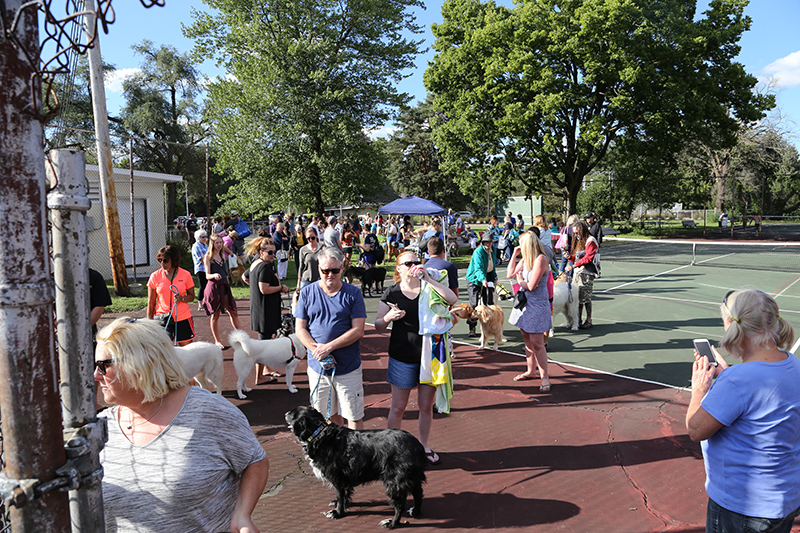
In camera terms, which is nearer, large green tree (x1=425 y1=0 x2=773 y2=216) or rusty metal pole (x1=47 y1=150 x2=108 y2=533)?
rusty metal pole (x1=47 y1=150 x2=108 y2=533)

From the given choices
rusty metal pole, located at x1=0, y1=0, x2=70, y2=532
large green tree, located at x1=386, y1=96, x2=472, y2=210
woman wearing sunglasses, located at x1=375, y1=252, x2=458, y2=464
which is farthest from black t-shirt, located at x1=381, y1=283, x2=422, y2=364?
large green tree, located at x1=386, y1=96, x2=472, y2=210

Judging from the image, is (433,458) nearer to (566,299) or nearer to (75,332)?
(75,332)

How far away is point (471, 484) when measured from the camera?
439 centimetres

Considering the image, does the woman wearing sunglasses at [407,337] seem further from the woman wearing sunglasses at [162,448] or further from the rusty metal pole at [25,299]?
the rusty metal pole at [25,299]

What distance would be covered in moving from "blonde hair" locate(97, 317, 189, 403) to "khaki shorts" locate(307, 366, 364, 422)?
2416 millimetres

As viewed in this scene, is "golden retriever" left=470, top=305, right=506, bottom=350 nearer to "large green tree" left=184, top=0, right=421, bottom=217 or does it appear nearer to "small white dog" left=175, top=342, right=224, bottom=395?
"small white dog" left=175, top=342, right=224, bottom=395

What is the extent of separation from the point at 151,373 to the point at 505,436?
13.8ft

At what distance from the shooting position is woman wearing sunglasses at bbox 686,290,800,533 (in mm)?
2324

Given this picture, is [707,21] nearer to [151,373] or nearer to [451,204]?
[151,373]

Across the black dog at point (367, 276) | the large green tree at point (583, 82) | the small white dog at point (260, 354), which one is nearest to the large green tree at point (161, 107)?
the large green tree at point (583, 82)

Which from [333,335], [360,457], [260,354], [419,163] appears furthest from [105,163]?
[419,163]

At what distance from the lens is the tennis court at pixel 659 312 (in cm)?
769

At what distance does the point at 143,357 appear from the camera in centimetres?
196

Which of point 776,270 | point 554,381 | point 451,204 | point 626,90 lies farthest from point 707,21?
point 451,204
